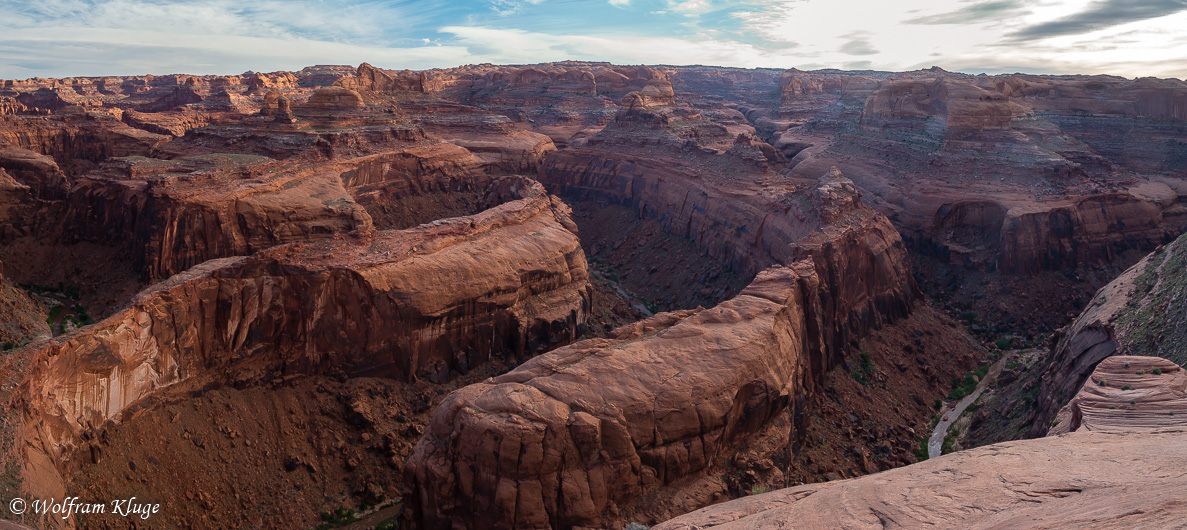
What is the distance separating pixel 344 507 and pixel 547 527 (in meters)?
11.5

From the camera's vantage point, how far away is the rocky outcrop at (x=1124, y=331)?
938 inches

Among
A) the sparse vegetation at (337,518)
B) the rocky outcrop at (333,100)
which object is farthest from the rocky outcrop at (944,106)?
the sparse vegetation at (337,518)

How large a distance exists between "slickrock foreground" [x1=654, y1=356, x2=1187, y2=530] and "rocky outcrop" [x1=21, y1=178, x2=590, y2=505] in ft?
57.3

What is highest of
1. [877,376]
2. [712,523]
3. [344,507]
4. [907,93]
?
[907,93]

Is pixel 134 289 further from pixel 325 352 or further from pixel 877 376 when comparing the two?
pixel 877 376

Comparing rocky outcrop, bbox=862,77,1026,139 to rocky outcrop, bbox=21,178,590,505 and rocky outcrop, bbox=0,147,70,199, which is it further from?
rocky outcrop, bbox=0,147,70,199

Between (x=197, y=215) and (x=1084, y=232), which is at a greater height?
(x=197, y=215)

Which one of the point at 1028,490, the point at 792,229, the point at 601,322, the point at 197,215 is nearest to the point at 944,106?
the point at 792,229

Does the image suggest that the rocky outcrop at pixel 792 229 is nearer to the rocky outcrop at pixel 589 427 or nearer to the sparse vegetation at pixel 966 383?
the sparse vegetation at pixel 966 383

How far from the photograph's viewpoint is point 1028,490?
12.6 m

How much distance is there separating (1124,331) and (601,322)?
2445cm

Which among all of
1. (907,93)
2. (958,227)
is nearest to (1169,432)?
(958,227)

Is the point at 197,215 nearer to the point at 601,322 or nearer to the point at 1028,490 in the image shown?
the point at 601,322

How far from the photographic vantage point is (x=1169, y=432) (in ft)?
53.6
